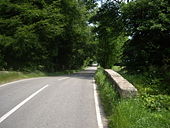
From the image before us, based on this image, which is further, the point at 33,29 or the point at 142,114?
the point at 33,29

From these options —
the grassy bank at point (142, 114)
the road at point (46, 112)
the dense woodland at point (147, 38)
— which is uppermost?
the dense woodland at point (147, 38)

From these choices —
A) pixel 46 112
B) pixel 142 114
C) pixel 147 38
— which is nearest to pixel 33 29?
pixel 147 38

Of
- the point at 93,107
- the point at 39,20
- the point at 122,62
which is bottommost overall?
the point at 93,107

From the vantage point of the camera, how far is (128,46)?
23047 mm

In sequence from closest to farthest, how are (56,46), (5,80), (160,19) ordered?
(160,19)
(5,80)
(56,46)

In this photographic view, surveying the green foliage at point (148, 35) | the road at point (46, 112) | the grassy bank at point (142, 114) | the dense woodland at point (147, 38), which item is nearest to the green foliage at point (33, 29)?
the dense woodland at point (147, 38)

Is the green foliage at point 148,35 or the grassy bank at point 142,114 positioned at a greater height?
the green foliage at point 148,35

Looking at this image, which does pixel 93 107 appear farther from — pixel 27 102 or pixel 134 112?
pixel 134 112

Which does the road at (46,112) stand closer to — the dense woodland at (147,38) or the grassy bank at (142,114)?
the grassy bank at (142,114)

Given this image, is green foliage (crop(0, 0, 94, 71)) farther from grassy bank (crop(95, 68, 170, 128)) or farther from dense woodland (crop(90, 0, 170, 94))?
grassy bank (crop(95, 68, 170, 128))

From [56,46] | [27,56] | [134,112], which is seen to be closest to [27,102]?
[134,112]

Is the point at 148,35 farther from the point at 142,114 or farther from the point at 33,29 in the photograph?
the point at 33,29

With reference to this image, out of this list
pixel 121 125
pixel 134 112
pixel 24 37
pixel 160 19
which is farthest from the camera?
pixel 24 37

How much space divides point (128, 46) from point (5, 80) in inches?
401
